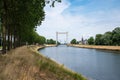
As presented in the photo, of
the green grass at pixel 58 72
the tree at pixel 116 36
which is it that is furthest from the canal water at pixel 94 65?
the tree at pixel 116 36

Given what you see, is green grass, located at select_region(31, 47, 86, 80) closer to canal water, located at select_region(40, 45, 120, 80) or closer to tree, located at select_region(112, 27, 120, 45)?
canal water, located at select_region(40, 45, 120, 80)

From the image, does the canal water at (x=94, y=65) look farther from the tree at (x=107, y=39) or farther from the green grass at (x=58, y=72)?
the tree at (x=107, y=39)

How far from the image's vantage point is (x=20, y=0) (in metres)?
27.5

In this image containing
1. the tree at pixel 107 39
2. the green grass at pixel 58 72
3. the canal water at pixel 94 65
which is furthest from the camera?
the tree at pixel 107 39

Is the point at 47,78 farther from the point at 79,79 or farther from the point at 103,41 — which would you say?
the point at 103,41

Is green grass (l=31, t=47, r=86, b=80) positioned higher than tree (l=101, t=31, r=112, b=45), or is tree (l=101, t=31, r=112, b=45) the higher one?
tree (l=101, t=31, r=112, b=45)

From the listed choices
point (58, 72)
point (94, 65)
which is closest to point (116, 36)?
point (94, 65)

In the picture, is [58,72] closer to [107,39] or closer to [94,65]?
[94,65]

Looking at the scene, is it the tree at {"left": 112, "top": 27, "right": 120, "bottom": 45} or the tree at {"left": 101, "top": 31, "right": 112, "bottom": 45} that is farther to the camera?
the tree at {"left": 101, "top": 31, "right": 112, "bottom": 45}

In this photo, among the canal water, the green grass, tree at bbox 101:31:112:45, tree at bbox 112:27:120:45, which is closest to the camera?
the green grass

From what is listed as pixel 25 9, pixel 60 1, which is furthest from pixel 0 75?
pixel 25 9

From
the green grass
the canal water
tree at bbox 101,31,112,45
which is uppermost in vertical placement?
tree at bbox 101,31,112,45

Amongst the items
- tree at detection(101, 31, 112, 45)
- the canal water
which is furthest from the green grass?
tree at detection(101, 31, 112, 45)

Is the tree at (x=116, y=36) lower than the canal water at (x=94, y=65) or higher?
higher
